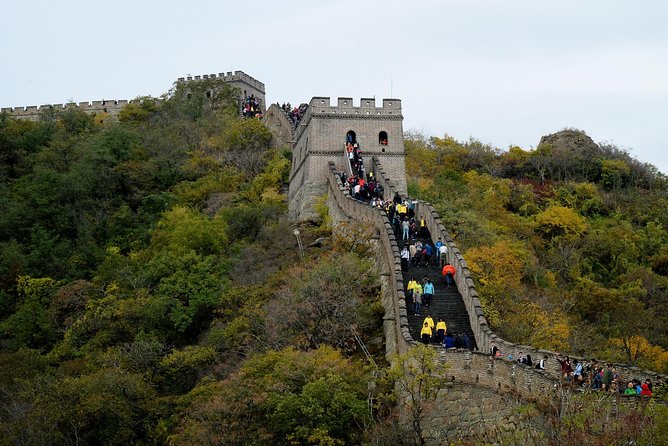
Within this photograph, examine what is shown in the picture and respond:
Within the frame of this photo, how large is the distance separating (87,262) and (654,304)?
32640 millimetres

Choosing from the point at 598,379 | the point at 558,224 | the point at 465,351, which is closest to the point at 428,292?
the point at 465,351

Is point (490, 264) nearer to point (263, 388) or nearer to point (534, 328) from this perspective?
point (534, 328)

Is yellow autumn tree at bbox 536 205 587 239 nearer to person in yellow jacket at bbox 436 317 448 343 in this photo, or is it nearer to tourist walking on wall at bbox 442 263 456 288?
tourist walking on wall at bbox 442 263 456 288

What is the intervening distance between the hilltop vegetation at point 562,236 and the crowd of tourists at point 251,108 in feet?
39.1

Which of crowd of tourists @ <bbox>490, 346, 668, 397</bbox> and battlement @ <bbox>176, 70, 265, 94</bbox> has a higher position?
battlement @ <bbox>176, 70, 265, 94</bbox>

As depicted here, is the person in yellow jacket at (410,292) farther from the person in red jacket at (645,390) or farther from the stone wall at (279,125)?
the stone wall at (279,125)

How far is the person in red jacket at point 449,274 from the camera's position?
36.4m

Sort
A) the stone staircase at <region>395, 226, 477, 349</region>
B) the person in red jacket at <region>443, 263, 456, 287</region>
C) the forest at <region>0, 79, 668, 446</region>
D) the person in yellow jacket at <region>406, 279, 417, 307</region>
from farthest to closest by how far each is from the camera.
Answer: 1. the person in red jacket at <region>443, 263, 456, 287</region>
2. the person in yellow jacket at <region>406, 279, 417, 307</region>
3. the stone staircase at <region>395, 226, 477, 349</region>
4. the forest at <region>0, 79, 668, 446</region>

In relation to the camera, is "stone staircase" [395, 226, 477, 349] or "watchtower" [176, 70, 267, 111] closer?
"stone staircase" [395, 226, 477, 349]

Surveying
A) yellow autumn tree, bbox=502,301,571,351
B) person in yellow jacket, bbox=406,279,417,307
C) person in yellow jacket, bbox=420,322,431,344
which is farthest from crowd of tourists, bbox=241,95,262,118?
person in yellow jacket, bbox=420,322,431,344

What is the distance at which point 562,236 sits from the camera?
6606cm

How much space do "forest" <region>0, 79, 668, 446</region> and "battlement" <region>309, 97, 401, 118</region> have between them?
546 centimetres

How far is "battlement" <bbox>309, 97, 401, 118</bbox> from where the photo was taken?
5222cm

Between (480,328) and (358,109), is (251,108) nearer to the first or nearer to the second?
(358,109)
